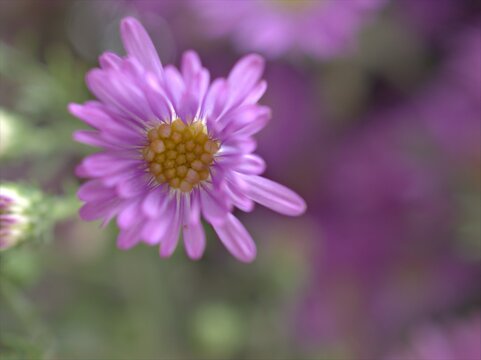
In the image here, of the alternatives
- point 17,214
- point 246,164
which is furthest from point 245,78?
point 17,214

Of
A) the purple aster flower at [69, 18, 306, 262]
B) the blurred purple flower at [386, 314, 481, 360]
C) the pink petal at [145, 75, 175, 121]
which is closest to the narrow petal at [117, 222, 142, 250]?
the purple aster flower at [69, 18, 306, 262]

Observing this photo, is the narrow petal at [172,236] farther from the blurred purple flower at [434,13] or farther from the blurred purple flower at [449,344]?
the blurred purple flower at [434,13]

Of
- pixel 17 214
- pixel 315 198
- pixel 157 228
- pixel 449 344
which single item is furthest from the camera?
pixel 315 198

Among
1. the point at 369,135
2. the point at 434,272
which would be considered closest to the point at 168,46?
the point at 369,135

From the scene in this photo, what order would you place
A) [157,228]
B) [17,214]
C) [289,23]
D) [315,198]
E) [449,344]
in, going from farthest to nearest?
[315,198]
[289,23]
[449,344]
[17,214]
[157,228]

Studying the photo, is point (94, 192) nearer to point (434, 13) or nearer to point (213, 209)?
point (213, 209)

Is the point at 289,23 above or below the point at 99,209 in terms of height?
above

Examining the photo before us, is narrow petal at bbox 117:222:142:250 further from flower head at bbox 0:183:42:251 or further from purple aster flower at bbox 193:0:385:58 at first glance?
purple aster flower at bbox 193:0:385:58

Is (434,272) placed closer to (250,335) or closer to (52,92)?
(250,335)
